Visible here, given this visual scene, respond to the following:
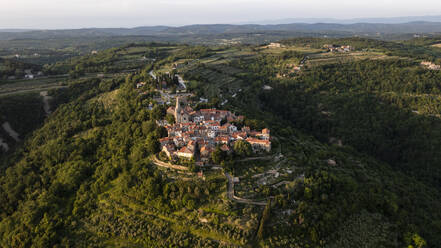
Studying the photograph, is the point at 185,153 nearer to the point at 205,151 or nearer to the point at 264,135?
the point at 205,151

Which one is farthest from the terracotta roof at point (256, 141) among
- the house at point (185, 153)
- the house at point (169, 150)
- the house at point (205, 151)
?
the house at point (169, 150)

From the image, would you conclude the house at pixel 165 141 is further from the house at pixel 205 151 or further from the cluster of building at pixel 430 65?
the cluster of building at pixel 430 65

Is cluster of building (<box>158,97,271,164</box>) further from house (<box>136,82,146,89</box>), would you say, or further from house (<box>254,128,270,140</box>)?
house (<box>136,82,146,89</box>)

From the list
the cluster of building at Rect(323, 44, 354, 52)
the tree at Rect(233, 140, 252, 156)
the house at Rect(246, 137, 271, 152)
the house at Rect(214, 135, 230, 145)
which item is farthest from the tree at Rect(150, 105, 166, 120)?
the cluster of building at Rect(323, 44, 354, 52)

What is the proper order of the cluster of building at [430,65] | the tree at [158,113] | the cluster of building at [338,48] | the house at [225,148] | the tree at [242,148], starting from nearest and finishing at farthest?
the tree at [242,148] → the house at [225,148] → the tree at [158,113] → the cluster of building at [430,65] → the cluster of building at [338,48]

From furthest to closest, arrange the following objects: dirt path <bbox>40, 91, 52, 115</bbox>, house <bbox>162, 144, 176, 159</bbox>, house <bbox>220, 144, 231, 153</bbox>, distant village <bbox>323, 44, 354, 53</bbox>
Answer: distant village <bbox>323, 44, 354, 53</bbox> < dirt path <bbox>40, 91, 52, 115</bbox> < house <bbox>162, 144, 176, 159</bbox> < house <bbox>220, 144, 231, 153</bbox>

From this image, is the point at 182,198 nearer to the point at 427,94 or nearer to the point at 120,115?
the point at 120,115

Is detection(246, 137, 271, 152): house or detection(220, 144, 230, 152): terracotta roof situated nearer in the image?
detection(220, 144, 230, 152): terracotta roof

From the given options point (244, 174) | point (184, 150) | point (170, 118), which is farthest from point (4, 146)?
point (244, 174)
